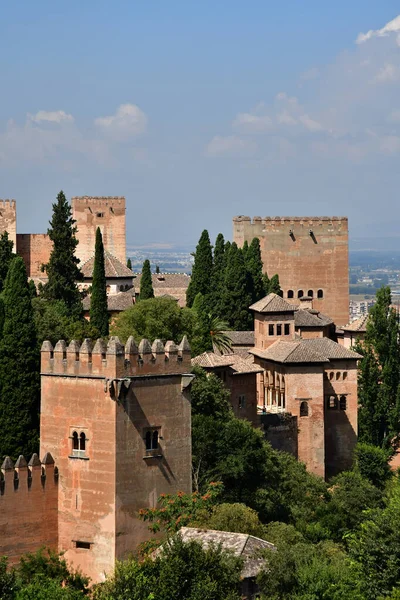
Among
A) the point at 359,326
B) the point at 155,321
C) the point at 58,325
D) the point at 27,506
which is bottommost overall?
the point at 27,506

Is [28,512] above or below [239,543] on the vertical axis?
above

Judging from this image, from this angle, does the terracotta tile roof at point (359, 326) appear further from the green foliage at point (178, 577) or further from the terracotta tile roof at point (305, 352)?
the green foliage at point (178, 577)

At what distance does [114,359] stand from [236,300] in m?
32.7

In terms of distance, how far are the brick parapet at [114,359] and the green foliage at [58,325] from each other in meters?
11.5

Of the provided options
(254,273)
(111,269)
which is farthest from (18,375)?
(254,273)

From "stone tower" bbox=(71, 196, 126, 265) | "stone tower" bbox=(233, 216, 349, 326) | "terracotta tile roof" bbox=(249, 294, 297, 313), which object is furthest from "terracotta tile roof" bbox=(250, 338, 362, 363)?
"stone tower" bbox=(71, 196, 126, 265)

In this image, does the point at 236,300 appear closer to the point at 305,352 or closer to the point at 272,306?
the point at 272,306

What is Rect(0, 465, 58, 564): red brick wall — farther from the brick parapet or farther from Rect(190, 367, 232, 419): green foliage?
Rect(190, 367, 232, 419): green foliage

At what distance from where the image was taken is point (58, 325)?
56.8m

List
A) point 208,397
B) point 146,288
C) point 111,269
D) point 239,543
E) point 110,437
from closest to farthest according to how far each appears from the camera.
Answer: point 239,543 < point 110,437 < point 208,397 < point 146,288 < point 111,269

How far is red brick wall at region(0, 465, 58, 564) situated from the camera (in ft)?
131

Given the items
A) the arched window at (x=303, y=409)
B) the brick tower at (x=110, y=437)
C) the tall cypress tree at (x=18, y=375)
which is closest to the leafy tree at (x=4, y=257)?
the arched window at (x=303, y=409)

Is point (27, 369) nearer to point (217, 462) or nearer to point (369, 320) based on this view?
point (217, 462)

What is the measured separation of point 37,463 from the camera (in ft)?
133
